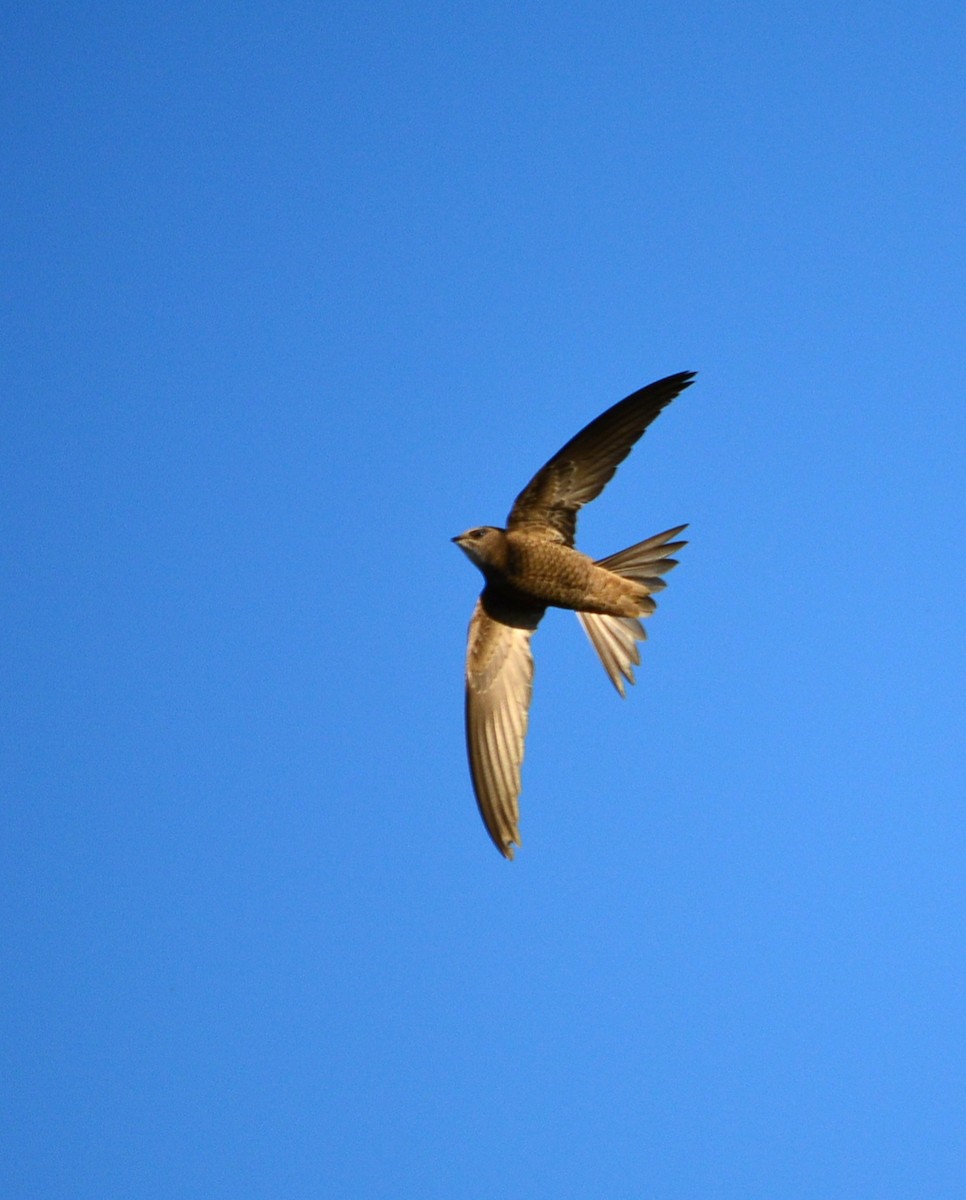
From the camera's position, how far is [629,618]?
282 inches

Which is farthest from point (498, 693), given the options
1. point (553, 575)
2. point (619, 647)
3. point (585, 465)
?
point (585, 465)

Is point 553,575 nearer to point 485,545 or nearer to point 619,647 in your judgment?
point 485,545

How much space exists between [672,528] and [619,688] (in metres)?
0.78

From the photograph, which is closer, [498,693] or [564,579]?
[564,579]

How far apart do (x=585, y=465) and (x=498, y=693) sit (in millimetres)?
1340

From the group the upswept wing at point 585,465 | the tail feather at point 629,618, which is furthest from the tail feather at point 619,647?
the upswept wing at point 585,465

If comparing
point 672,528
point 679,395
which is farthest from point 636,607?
point 679,395

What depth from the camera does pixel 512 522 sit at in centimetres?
725

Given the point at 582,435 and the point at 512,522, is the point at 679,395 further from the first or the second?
the point at 512,522

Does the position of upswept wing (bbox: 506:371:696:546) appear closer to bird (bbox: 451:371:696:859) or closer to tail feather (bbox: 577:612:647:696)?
bird (bbox: 451:371:696:859)

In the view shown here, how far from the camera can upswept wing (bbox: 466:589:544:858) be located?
752 cm

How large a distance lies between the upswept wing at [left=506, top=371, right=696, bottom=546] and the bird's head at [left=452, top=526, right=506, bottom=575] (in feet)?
0.40

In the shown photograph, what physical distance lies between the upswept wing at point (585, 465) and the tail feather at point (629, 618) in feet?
1.11

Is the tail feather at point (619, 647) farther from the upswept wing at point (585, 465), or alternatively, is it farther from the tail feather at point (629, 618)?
the upswept wing at point (585, 465)
